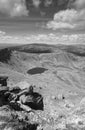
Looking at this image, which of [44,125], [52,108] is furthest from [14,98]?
[52,108]

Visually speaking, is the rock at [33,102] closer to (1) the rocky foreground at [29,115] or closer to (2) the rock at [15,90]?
(1) the rocky foreground at [29,115]

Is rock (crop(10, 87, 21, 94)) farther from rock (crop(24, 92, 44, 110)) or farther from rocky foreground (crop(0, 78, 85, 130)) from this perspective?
rock (crop(24, 92, 44, 110))

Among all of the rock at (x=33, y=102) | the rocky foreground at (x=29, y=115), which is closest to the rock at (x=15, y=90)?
the rocky foreground at (x=29, y=115)

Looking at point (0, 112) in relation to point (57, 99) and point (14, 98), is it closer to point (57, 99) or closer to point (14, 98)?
point (14, 98)

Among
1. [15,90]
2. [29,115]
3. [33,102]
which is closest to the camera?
[29,115]

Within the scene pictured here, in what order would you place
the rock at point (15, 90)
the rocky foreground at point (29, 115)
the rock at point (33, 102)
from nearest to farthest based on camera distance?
the rocky foreground at point (29, 115) < the rock at point (33, 102) < the rock at point (15, 90)

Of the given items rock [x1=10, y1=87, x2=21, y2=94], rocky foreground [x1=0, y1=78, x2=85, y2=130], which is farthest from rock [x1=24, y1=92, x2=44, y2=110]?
rock [x1=10, y1=87, x2=21, y2=94]

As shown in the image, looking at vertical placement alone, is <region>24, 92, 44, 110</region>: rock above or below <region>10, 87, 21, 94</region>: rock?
below

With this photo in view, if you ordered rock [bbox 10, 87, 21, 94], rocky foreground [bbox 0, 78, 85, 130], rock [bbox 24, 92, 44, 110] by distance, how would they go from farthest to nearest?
rock [bbox 10, 87, 21, 94], rock [bbox 24, 92, 44, 110], rocky foreground [bbox 0, 78, 85, 130]

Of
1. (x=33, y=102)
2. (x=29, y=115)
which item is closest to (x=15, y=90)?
(x=33, y=102)

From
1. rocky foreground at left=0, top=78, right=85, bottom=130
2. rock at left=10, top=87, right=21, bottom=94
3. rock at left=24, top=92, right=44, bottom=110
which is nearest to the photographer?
rocky foreground at left=0, top=78, right=85, bottom=130

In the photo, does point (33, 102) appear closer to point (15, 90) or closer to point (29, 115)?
point (29, 115)
